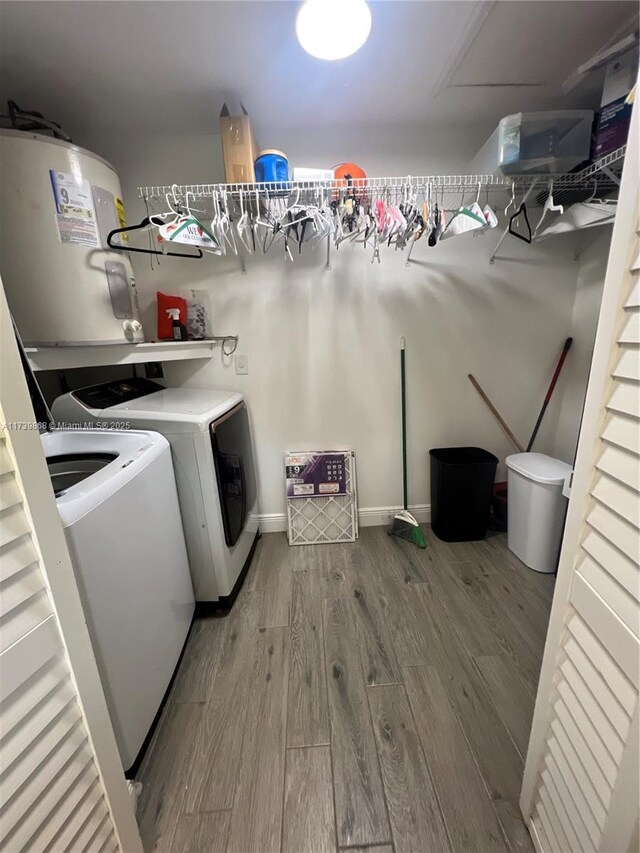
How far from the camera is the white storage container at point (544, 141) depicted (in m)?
1.37

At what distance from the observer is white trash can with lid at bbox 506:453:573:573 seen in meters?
1.76

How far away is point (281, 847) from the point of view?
2.98 feet

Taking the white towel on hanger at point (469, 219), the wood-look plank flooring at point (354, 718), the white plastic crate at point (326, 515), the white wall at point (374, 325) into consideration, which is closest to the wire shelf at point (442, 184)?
the white towel on hanger at point (469, 219)

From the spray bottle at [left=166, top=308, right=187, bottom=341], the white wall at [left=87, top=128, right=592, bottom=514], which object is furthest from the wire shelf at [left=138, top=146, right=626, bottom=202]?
the spray bottle at [left=166, top=308, right=187, bottom=341]

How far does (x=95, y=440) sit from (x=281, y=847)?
1.38m

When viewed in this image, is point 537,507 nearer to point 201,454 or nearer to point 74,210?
point 201,454

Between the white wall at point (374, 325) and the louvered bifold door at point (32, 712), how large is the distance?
5.19ft

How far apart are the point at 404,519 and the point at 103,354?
1.92 metres

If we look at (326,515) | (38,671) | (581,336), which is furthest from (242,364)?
(581,336)

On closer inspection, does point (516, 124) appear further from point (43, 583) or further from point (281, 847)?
point (281, 847)

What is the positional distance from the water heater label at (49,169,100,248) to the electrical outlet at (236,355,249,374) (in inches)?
34.4

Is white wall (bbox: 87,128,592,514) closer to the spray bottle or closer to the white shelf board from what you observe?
the spray bottle

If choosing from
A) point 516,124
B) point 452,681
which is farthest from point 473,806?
point 516,124

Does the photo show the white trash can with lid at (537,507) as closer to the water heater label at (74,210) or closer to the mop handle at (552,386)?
the mop handle at (552,386)
